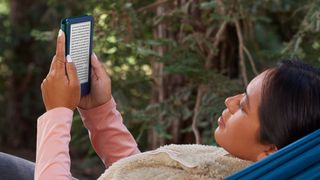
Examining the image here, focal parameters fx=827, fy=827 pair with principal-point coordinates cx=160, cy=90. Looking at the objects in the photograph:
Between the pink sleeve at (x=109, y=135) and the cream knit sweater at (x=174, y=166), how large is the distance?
236mm

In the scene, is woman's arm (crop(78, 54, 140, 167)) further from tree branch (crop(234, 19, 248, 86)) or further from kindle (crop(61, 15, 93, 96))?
tree branch (crop(234, 19, 248, 86))

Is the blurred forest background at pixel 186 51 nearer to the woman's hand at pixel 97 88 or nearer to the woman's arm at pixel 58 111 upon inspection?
the woman's hand at pixel 97 88

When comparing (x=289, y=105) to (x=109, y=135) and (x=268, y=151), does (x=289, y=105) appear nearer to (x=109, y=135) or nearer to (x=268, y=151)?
(x=268, y=151)

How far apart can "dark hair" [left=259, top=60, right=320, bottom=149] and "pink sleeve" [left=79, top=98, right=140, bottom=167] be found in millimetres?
450

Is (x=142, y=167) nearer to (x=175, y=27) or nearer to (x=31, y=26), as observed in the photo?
(x=175, y=27)

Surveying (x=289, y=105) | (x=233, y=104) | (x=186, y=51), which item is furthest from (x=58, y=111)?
(x=186, y=51)

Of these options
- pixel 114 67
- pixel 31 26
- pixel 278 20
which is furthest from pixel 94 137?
pixel 31 26

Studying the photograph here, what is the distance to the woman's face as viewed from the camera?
4.89 ft

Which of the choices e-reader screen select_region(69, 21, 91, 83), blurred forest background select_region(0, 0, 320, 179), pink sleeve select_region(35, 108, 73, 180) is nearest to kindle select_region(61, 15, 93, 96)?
e-reader screen select_region(69, 21, 91, 83)

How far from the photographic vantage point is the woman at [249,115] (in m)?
1.45

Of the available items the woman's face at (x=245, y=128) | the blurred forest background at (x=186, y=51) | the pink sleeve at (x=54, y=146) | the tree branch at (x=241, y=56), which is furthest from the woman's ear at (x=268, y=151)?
the tree branch at (x=241, y=56)

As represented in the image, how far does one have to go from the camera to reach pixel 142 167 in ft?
5.20

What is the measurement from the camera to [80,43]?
1.64 m

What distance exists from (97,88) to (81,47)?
132 mm
